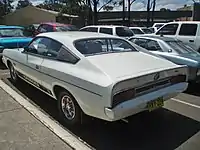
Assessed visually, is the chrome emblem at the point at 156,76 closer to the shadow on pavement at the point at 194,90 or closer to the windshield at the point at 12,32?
the shadow on pavement at the point at 194,90

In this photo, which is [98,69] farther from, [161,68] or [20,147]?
[20,147]

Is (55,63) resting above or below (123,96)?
above

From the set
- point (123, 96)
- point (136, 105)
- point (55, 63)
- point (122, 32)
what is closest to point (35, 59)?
point (55, 63)

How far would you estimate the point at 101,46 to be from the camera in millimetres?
4949

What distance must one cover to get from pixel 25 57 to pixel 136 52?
243 cm

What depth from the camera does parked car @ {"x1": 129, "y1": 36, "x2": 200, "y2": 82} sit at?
6.52 metres

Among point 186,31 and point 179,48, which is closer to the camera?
point 179,48

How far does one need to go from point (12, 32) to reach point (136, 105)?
332 inches

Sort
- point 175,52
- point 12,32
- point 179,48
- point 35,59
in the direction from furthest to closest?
point 12,32, point 179,48, point 175,52, point 35,59

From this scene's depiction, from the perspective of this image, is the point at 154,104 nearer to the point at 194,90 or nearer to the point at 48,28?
the point at 194,90

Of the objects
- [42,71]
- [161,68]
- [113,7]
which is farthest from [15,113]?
[113,7]

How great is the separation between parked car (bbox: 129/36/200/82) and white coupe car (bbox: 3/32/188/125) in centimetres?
194

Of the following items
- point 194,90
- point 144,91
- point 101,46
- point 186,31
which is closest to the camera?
point 144,91

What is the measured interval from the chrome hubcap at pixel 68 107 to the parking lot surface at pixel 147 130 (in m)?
0.23
